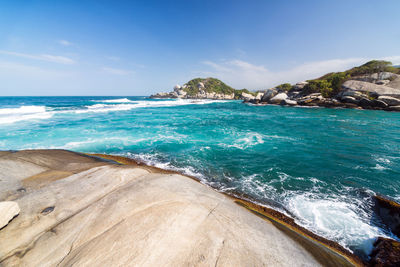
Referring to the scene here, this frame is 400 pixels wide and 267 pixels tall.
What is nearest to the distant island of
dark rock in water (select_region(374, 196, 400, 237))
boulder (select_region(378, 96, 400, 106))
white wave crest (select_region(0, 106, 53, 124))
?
boulder (select_region(378, 96, 400, 106))

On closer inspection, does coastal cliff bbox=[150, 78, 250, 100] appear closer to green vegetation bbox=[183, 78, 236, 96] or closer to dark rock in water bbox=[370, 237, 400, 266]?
green vegetation bbox=[183, 78, 236, 96]

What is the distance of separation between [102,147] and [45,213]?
29.2 feet

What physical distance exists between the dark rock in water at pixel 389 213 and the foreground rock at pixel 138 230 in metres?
2.84

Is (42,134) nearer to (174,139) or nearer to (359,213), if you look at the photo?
(174,139)

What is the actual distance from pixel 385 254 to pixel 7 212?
362 inches

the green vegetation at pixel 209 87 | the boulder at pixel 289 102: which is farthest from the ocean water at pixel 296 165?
the green vegetation at pixel 209 87

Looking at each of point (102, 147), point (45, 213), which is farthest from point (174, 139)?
point (45, 213)

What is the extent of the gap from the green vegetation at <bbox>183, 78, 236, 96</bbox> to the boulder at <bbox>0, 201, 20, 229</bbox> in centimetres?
12554

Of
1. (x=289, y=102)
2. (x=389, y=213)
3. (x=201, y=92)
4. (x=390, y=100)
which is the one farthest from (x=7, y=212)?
(x=201, y=92)

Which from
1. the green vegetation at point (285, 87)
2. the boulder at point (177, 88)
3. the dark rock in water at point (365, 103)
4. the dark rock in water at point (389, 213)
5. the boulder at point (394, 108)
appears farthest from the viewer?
the boulder at point (177, 88)

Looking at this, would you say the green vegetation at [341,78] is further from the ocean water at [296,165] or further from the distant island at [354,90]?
the ocean water at [296,165]

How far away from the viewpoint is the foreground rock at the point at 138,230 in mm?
2852

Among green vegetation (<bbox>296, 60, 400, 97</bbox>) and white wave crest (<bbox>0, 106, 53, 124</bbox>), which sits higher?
green vegetation (<bbox>296, 60, 400, 97</bbox>)

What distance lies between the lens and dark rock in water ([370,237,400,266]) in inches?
135
